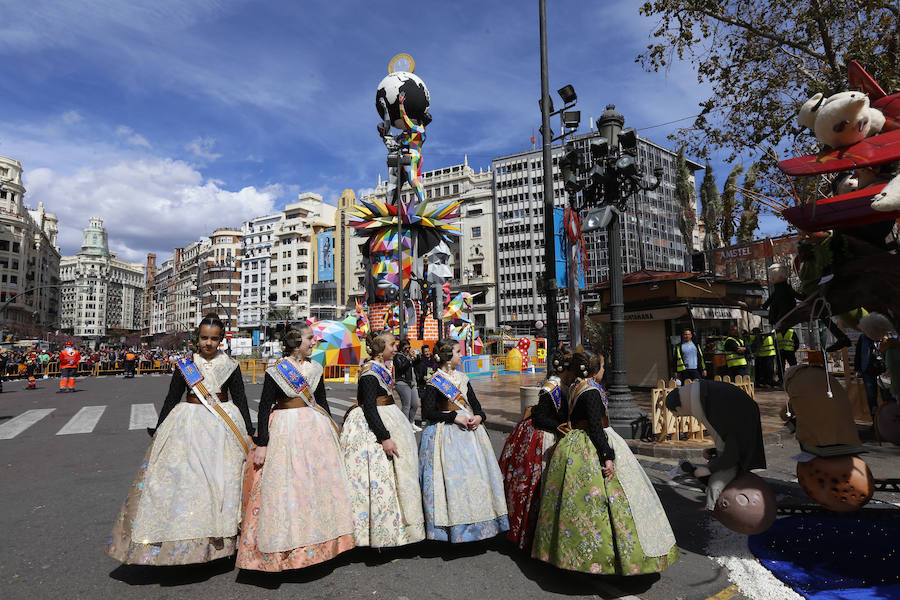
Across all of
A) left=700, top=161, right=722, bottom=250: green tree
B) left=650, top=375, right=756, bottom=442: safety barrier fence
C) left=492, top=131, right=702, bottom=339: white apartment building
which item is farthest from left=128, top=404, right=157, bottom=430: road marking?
left=492, top=131, right=702, bottom=339: white apartment building

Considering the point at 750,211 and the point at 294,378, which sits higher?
the point at 750,211

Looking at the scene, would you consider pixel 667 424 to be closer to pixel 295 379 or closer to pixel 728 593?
pixel 728 593

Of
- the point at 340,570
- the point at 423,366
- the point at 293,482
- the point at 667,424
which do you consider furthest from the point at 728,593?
the point at 423,366

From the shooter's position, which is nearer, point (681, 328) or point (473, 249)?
point (681, 328)

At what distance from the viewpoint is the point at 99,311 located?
14800cm

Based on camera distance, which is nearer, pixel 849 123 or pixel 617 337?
pixel 849 123

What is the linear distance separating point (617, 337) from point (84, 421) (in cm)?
1251

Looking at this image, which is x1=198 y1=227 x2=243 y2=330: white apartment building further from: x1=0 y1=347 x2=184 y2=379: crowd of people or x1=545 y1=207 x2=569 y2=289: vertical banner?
x1=545 y1=207 x2=569 y2=289: vertical banner

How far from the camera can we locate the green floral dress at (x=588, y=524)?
3.43 metres

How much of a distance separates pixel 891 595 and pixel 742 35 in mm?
11733

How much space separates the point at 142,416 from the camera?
517 inches

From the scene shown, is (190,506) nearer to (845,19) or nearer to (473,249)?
(845,19)

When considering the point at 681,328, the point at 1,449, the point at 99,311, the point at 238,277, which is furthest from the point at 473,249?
the point at 99,311

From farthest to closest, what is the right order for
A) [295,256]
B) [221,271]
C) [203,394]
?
[221,271] → [295,256] → [203,394]
